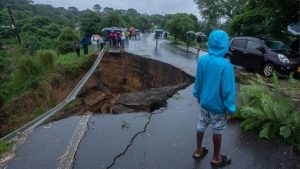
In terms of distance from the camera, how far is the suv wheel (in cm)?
1142

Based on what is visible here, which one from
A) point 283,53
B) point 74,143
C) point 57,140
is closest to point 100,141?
point 74,143

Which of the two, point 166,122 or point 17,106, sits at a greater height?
point 166,122

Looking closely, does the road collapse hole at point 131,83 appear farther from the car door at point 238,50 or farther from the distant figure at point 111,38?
the distant figure at point 111,38

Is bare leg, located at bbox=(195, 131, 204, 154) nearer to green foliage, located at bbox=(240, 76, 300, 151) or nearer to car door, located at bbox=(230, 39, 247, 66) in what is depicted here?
green foliage, located at bbox=(240, 76, 300, 151)

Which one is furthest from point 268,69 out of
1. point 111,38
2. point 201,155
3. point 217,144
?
point 111,38

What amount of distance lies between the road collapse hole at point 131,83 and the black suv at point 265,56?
8.92 feet

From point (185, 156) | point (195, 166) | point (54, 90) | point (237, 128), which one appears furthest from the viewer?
point (54, 90)

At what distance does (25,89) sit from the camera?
49.5 feet

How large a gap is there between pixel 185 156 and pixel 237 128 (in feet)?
5.78

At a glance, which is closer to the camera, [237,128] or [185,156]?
[185,156]

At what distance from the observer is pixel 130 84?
861 inches

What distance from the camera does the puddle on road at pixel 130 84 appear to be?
30.1 ft

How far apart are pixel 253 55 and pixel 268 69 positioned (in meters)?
1.02

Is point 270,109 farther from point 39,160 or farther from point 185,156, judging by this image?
point 39,160
